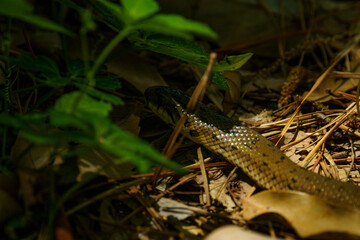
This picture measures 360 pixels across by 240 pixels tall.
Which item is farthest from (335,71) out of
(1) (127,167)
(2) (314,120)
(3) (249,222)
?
(1) (127,167)

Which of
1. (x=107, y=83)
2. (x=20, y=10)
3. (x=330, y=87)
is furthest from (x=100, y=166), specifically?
(x=330, y=87)

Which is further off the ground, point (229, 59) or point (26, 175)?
point (229, 59)

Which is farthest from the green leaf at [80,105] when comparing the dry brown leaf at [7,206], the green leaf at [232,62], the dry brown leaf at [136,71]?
the dry brown leaf at [136,71]

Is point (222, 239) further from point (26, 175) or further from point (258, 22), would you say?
point (258, 22)

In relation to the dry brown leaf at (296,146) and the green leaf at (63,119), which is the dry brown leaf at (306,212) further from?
the green leaf at (63,119)

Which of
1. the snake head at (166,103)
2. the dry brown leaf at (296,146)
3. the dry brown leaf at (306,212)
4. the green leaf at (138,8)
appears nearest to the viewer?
the green leaf at (138,8)

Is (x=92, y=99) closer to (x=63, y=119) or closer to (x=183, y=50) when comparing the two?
(x=63, y=119)
